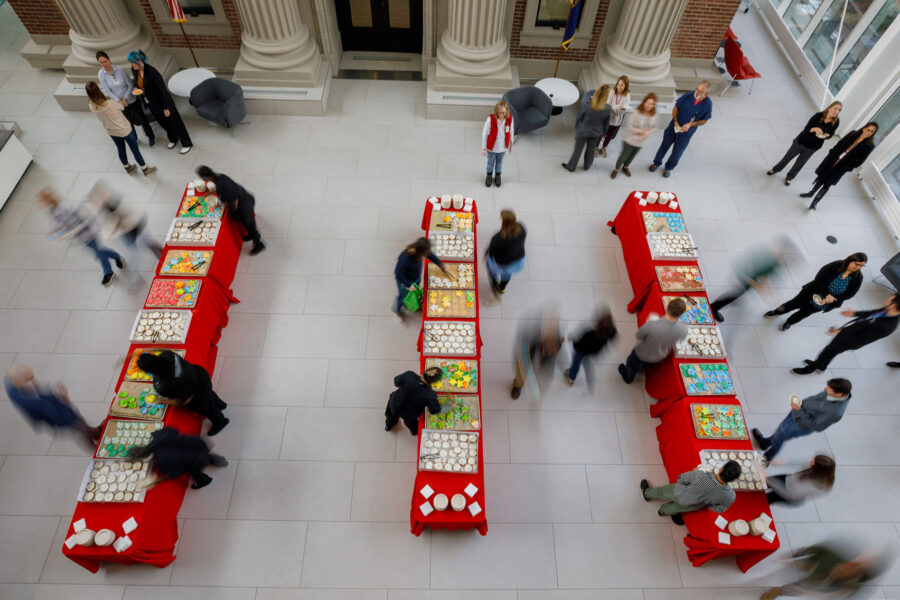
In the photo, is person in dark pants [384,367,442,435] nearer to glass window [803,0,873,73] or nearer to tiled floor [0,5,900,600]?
tiled floor [0,5,900,600]

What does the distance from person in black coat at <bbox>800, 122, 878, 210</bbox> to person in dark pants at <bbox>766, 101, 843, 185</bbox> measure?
0.28 metres

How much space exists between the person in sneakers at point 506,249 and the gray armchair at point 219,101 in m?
5.36

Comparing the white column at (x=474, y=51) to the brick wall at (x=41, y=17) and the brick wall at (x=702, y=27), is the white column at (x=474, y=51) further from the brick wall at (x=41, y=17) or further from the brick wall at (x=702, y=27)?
the brick wall at (x=41, y=17)

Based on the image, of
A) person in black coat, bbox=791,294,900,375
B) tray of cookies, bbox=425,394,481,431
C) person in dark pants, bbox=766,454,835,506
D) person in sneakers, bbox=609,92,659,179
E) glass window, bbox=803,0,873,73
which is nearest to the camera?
person in dark pants, bbox=766,454,835,506

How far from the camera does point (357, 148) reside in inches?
354

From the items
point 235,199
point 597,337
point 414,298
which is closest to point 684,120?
point 597,337

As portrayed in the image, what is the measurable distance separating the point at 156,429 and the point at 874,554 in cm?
685

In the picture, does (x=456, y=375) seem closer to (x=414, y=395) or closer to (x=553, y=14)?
(x=414, y=395)

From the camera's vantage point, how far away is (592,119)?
7.94 metres

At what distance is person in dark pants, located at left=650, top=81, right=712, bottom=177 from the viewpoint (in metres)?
7.79

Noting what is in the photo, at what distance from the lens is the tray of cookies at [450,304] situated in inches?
245

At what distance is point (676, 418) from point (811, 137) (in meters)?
5.53

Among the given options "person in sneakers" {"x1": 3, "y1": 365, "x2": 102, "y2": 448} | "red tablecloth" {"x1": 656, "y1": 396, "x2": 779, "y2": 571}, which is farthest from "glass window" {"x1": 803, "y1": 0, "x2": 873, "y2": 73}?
"person in sneakers" {"x1": 3, "y1": 365, "x2": 102, "y2": 448}

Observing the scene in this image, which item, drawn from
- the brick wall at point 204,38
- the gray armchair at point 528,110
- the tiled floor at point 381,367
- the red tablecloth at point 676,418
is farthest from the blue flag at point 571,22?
the brick wall at point 204,38
